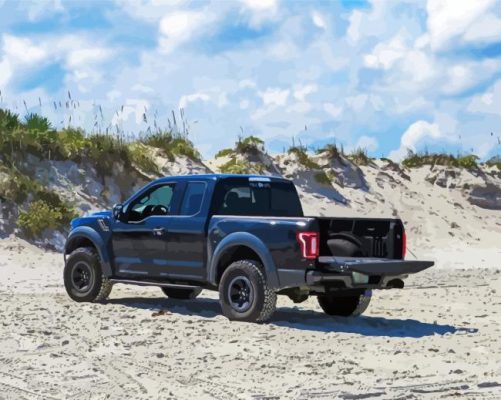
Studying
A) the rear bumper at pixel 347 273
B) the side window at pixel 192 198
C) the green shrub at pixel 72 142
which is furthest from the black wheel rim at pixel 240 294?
the green shrub at pixel 72 142

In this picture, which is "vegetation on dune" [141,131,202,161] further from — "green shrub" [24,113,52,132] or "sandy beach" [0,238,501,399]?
"sandy beach" [0,238,501,399]

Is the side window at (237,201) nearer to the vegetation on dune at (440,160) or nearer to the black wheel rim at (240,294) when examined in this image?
the black wheel rim at (240,294)

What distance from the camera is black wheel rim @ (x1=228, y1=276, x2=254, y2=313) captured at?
12734mm

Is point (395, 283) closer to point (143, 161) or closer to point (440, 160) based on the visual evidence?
point (143, 161)

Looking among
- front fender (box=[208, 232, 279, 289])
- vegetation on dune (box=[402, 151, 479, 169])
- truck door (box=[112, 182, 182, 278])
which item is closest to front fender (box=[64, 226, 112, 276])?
truck door (box=[112, 182, 182, 278])

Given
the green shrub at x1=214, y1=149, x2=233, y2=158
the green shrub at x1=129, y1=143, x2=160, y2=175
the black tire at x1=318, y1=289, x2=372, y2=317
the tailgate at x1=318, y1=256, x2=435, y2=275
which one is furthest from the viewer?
the green shrub at x1=214, y1=149, x2=233, y2=158

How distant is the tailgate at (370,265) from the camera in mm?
12055

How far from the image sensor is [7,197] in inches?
941

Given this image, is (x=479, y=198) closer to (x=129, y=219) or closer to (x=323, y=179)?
(x=323, y=179)

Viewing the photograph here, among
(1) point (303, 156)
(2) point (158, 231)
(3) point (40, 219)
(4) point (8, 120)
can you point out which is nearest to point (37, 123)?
(4) point (8, 120)

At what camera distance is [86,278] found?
1523cm

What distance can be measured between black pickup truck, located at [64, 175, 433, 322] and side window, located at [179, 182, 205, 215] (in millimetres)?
14

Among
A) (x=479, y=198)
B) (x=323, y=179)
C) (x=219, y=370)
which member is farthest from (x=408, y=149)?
(x=219, y=370)

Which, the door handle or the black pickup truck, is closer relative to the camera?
the black pickup truck
